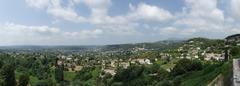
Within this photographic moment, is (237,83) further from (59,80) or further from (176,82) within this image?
(59,80)

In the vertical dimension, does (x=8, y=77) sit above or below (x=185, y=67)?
below

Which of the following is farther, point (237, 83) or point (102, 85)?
point (102, 85)

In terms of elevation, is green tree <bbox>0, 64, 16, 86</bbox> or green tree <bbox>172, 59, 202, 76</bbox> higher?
green tree <bbox>172, 59, 202, 76</bbox>

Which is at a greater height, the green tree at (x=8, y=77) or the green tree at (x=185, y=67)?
the green tree at (x=185, y=67)

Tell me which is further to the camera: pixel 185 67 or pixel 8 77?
pixel 8 77

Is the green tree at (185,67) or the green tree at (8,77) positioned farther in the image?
the green tree at (8,77)

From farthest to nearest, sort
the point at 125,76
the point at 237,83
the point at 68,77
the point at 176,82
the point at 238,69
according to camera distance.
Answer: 1. the point at 68,77
2. the point at 125,76
3. the point at 176,82
4. the point at 238,69
5. the point at 237,83

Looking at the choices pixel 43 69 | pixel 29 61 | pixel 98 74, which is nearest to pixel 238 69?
pixel 98 74

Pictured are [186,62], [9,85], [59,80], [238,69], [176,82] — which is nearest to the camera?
[238,69]

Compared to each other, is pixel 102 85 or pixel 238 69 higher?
pixel 238 69

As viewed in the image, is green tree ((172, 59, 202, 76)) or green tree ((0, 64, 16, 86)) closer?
green tree ((172, 59, 202, 76))

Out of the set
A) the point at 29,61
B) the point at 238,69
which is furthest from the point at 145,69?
the point at 238,69
